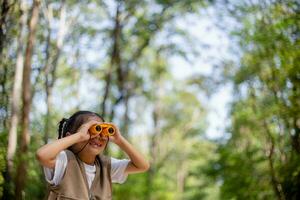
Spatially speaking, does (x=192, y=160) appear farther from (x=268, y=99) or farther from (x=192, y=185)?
(x=268, y=99)

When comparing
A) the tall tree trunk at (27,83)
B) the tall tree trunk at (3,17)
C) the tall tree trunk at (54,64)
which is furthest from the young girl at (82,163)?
the tall tree trunk at (54,64)

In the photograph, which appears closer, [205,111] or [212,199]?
[205,111]

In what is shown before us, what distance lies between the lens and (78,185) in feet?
7.63

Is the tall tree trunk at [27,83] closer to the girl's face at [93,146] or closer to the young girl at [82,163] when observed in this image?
the young girl at [82,163]

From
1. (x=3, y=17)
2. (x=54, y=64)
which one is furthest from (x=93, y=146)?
(x=54, y=64)

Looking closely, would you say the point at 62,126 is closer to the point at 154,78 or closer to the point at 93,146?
the point at 93,146

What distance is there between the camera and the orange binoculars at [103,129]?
2377mm

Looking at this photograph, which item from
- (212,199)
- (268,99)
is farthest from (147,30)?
(212,199)

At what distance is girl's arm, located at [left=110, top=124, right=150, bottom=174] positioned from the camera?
255cm

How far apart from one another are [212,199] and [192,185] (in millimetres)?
4161

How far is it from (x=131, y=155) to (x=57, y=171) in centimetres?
47

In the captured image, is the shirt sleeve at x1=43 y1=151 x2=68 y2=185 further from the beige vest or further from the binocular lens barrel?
the binocular lens barrel

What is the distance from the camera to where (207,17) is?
1236 cm

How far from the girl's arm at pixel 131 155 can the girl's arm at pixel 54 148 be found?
0.23 metres
